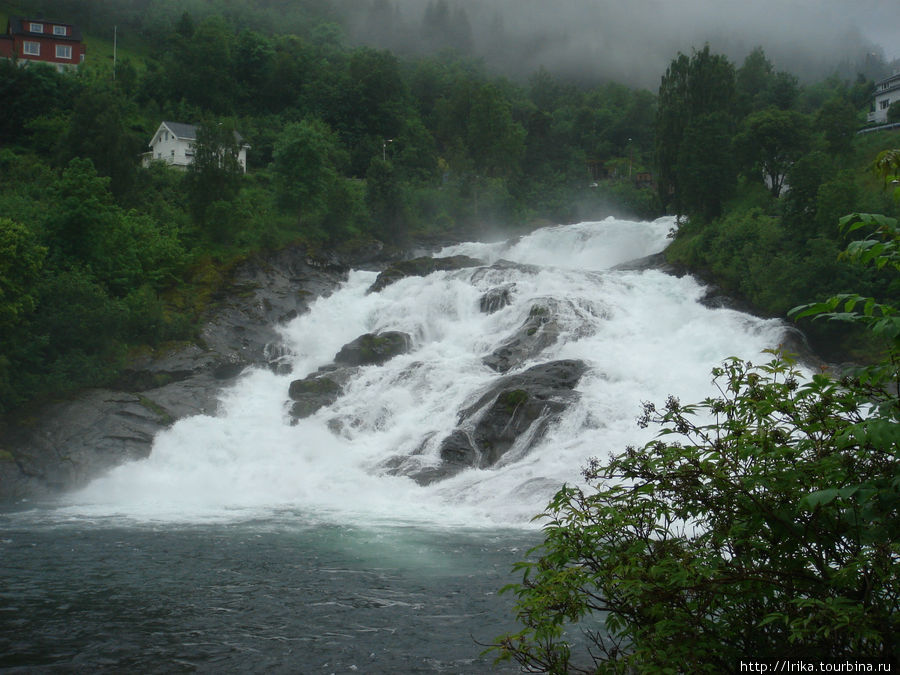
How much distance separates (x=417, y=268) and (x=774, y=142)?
1967cm

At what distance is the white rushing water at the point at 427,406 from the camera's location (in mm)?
20359

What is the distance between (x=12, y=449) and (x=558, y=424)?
1696cm

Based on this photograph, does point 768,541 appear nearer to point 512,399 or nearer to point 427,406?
point 512,399

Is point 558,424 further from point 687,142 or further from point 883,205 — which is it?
point 687,142

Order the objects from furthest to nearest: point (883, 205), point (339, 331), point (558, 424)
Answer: point (339, 331) → point (883, 205) → point (558, 424)

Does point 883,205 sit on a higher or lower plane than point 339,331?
higher

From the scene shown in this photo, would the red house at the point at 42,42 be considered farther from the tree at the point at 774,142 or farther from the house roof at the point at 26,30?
the tree at the point at 774,142

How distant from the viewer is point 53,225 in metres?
30.3

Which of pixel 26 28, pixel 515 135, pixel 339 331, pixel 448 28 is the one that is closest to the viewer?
pixel 339 331

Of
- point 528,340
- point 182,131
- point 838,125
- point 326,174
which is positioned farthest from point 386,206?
point 838,125

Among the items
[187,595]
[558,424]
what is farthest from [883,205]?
[187,595]

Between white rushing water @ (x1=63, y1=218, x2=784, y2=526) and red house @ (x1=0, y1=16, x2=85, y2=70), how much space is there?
166ft

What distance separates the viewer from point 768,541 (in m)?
4.21

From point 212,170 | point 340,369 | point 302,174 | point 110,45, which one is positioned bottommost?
point 340,369
